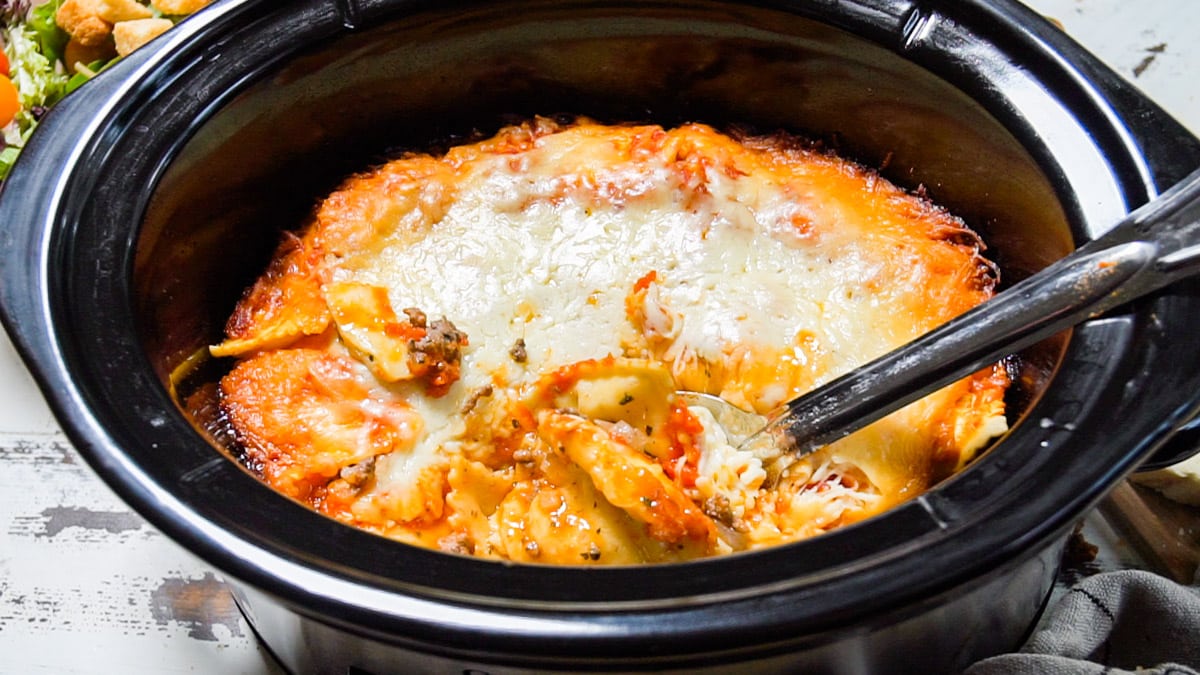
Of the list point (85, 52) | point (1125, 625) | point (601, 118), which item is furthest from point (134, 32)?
point (1125, 625)

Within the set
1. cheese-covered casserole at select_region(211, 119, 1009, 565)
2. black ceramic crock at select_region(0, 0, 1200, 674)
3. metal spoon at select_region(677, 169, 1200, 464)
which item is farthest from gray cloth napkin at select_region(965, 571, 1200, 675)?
metal spoon at select_region(677, 169, 1200, 464)

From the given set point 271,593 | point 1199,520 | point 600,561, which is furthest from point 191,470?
point 1199,520

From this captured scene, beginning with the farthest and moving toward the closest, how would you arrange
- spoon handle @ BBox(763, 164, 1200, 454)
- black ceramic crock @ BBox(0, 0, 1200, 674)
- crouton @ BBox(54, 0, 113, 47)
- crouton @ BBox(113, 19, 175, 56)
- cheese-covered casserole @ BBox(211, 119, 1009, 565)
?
crouton @ BBox(54, 0, 113, 47) → crouton @ BBox(113, 19, 175, 56) → cheese-covered casserole @ BBox(211, 119, 1009, 565) → spoon handle @ BBox(763, 164, 1200, 454) → black ceramic crock @ BBox(0, 0, 1200, 674)

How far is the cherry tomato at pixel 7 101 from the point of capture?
220cm

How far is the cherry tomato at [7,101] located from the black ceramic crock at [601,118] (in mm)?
994

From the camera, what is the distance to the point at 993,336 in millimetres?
1120

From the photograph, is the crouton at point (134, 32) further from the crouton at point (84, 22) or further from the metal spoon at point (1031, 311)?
the metal spoon at point (1031, 311)

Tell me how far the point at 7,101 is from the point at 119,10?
0.30 metres

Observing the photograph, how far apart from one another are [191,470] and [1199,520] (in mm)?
1300

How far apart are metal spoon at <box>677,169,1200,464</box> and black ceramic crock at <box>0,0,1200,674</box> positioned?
3cm

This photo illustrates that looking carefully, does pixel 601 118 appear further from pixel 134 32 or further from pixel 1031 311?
pixel 134 32

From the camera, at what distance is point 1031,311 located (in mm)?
1110

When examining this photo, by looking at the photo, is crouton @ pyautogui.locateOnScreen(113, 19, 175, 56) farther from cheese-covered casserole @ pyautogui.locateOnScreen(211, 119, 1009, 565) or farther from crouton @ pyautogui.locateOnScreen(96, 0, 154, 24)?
cheese-covered casserole @ pyautogui.locateOnScreen(211, 119, 1009, 565)

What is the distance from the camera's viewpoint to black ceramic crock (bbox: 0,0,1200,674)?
904mm
